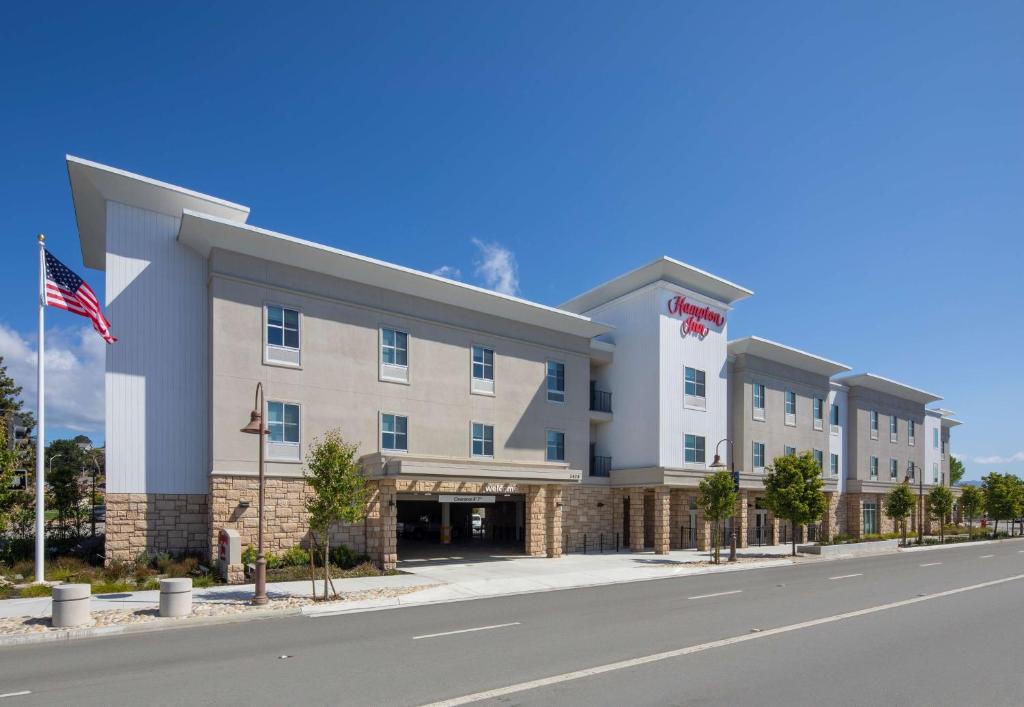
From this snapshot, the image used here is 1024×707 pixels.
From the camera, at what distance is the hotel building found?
70.2ft

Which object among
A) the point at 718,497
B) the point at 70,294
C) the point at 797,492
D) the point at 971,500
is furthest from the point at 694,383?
the point at 971,500

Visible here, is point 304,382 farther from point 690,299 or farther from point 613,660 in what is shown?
point 690,299

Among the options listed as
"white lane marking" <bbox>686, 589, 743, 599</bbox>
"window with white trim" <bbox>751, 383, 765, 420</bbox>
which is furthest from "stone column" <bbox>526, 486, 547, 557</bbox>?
"window with white trim" <bbox>751, 383, 765, 420</bbox>

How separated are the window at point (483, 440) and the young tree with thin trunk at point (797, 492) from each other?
14.4 metres

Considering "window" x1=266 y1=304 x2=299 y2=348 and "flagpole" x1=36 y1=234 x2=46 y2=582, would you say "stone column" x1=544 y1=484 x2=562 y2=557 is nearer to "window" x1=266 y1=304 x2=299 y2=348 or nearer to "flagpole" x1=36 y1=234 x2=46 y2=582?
"window" x1=266 y1=304 x2=299 y2=348

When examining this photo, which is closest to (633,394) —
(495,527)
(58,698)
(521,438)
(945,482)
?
(521,438)

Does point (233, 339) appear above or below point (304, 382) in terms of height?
above

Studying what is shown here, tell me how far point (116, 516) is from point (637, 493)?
2264 cm

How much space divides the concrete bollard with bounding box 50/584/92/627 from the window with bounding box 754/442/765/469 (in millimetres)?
34197

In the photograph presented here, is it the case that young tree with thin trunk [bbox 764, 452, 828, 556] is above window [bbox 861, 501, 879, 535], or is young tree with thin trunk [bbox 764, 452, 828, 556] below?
above

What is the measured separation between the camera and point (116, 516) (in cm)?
2039

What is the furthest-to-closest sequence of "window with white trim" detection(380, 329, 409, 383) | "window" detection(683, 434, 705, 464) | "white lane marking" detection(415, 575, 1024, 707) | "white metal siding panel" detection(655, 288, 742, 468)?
"window" detection(683, 434, 705, 464) < "white metal siding panel" detection(655, 288, 742, 468) < "window with white trim" detection(380, 329, 409, 383) < "white lane marking" detection(415, 575, 1024, 707)

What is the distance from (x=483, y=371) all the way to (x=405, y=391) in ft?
13.5

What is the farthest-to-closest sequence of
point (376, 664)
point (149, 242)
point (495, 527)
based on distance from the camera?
point (495, 527)
point (149, 242)
point (376, 664)
